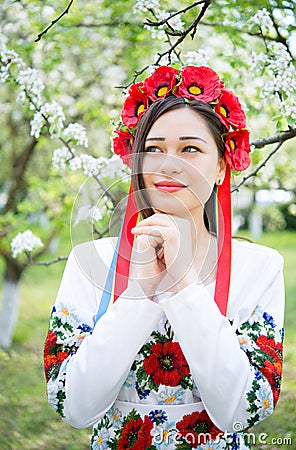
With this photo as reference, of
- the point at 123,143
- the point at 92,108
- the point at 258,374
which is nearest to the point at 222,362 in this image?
the point at 258,374

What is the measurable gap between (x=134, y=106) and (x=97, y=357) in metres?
0.64

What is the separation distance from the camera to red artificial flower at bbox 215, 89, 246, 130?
1484mm

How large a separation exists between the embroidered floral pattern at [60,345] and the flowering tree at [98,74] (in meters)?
0.22

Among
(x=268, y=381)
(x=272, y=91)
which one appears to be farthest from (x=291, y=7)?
(x=268, y=381)

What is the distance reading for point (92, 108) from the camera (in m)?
4.84

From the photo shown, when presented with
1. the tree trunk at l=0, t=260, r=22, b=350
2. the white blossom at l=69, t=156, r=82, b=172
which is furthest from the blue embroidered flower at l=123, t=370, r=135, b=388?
the tree trunk at l=0, t=260, r=22, b=350

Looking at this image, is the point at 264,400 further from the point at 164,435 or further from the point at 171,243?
the point at 171,243

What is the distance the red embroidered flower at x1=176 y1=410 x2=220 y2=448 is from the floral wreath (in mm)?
595

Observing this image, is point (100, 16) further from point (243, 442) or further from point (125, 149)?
point (243, 442)

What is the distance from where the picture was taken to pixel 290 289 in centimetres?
943

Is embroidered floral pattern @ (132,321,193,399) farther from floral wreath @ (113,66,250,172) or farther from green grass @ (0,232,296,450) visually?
green grass @ (0,232,296,450)

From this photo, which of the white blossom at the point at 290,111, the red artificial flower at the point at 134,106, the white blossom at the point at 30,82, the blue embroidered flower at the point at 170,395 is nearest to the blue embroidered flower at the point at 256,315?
the blue embroidered flower at the point at 170,395

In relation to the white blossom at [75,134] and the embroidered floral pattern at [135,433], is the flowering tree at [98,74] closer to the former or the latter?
the white blossom at [75,134]

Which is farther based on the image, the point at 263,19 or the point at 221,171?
the point at 263,19
